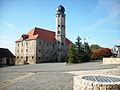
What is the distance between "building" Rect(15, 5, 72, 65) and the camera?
52250 millimetres

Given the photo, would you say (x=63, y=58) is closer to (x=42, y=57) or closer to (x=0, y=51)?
(x=42, y=57)

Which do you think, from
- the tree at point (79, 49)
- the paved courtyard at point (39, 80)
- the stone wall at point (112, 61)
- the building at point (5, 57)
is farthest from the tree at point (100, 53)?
the paved courtyard at point (39, 80)

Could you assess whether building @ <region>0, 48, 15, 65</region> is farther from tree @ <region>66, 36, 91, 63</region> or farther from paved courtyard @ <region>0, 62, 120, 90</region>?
paved courtyard @ <region>0, 62, 120, 90</region>

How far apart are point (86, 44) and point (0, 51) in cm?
2069

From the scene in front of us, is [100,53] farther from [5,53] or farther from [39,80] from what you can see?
[39,80]

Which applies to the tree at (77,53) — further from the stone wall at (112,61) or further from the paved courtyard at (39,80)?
the paved courtyard at (39,80)

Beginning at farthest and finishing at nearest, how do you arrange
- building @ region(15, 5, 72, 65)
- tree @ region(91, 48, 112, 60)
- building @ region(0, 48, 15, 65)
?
tree @ region(91, 48, 112, 60) < building @ region(15, 5, 72, 65) < building @ region(0, 48, 15, 65)

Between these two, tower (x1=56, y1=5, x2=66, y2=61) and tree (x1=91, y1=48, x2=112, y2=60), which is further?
tower (x1=56, y1=5, x2=66, y2=61)

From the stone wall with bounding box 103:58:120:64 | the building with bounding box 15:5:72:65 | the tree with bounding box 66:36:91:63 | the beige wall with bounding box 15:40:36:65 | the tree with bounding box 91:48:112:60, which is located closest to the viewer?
the stone wall with bounding box 103:58:120:64

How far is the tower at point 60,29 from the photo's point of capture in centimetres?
5684

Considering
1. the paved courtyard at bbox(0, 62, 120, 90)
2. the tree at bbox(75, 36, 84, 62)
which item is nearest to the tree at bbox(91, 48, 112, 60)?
the tree at bbox(75, 36, 84, 62)

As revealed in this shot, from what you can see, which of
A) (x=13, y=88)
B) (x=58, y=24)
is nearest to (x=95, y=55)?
(x=58, y=24)

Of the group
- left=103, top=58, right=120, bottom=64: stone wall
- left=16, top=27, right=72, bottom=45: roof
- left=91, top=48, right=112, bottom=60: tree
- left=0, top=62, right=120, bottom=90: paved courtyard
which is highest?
left=16, top=27, right=72, bottom=45: roof

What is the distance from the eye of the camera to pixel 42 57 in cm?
5397
